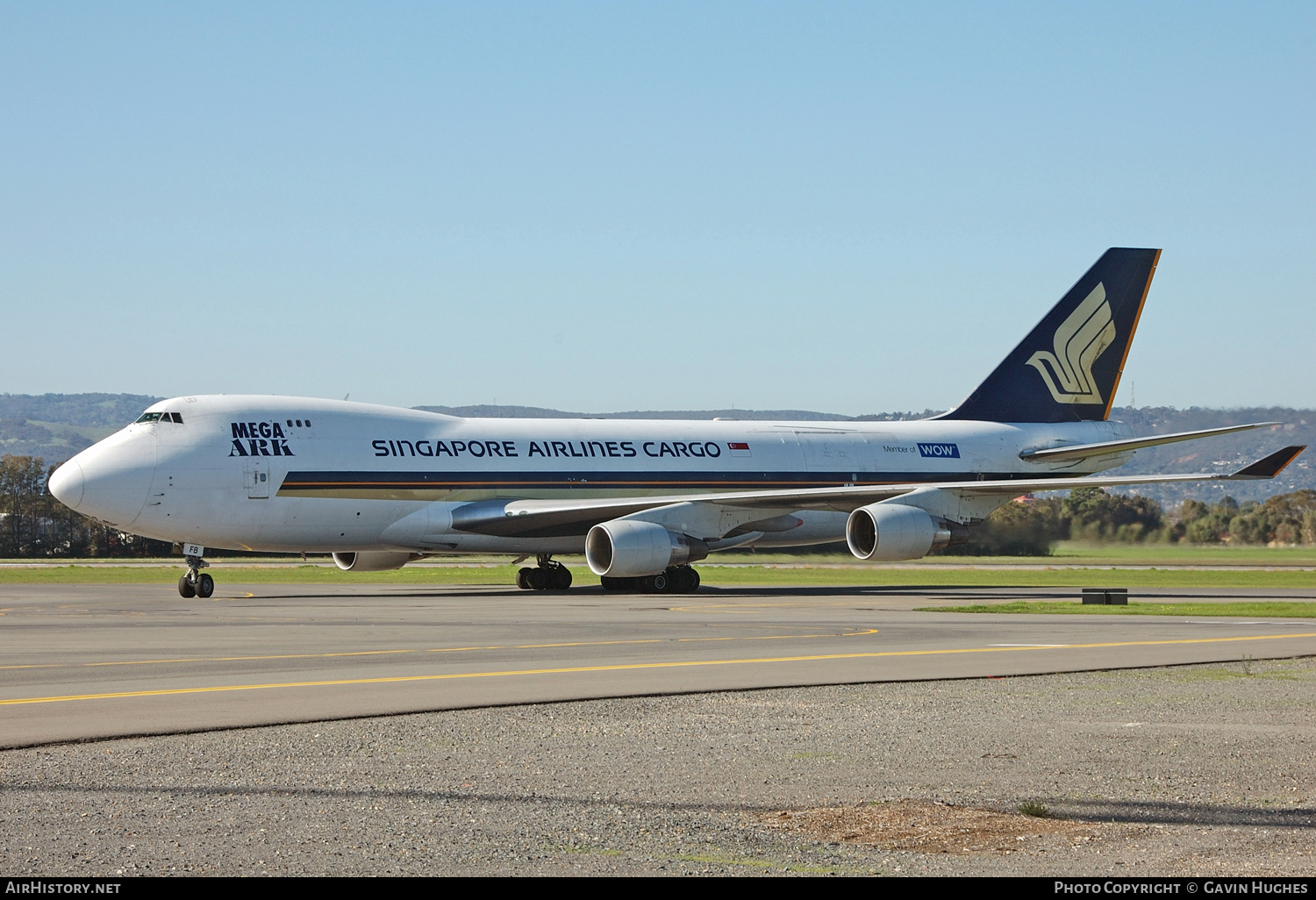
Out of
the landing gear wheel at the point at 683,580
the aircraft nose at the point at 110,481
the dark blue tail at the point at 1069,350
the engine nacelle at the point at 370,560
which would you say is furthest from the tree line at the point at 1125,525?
the aircraft nose at the point at 110,481

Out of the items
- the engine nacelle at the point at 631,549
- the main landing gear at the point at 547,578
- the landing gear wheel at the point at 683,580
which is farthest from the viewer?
the main landing gear at the point at 547,578

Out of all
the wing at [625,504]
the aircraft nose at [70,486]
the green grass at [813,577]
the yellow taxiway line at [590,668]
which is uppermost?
the aircraft nose at [70,486]

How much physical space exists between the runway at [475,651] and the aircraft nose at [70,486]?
2.69 metres

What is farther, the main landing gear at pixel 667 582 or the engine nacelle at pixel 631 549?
the main landing gear at pixel 667 582

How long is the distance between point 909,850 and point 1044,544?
42249 mm

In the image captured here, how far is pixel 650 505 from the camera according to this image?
35.9m

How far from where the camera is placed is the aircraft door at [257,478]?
33062mm

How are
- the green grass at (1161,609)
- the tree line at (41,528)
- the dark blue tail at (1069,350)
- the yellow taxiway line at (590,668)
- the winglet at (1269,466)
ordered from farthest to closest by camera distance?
the tree line at (41,528) → the dark blue tail at (1069,350) → the winglet at (1269,466) → the green grass at (1161,609) → the yellow taxiway line at (590,668)

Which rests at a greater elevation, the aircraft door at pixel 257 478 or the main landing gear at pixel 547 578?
the aircraft door at pixel 257 478

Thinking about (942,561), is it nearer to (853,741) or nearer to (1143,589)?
(1143,589)

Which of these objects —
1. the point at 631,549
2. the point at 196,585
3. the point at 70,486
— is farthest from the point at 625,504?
the point at 70,486

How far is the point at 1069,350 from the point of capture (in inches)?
1768

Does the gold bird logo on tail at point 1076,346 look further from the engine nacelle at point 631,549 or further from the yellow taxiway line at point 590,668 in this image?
the yellow taxiway line at point 590,668

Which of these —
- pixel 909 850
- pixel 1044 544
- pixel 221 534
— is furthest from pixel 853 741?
pixel 1044 544
